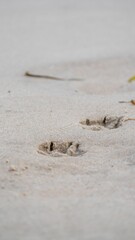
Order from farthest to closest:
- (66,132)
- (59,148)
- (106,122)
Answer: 1. (106,122)
2. (66,132)
3. (59,148)

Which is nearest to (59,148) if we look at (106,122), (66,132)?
(66,132)

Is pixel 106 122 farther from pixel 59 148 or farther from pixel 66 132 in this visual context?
pixel 59 148

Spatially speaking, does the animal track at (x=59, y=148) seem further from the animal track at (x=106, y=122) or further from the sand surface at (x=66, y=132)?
the animal track at (x=106, y=122)

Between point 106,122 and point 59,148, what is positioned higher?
point 106,122

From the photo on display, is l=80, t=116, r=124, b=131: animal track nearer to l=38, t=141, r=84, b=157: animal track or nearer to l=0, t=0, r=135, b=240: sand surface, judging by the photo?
l=0, t=0, r=135, b=240: sand surface

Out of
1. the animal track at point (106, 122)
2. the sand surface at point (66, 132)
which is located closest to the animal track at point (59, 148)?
the sand surface at point (66, 132)

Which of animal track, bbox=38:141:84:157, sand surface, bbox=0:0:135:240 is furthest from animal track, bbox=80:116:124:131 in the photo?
animal track, bbox=38:141:84:157
